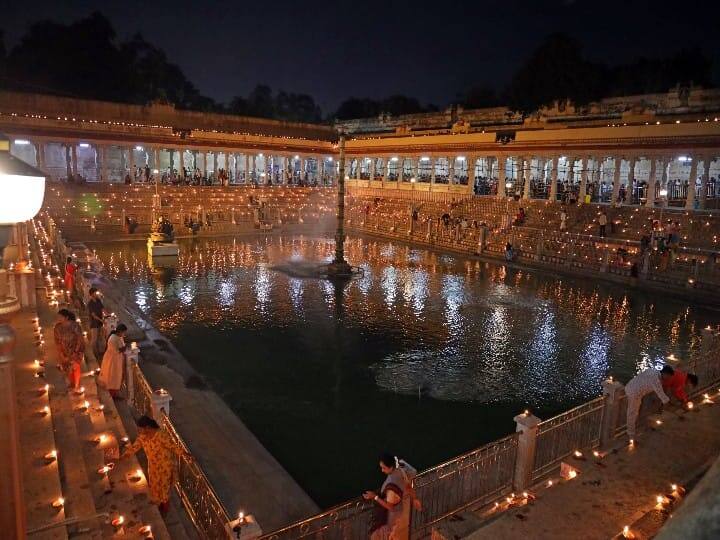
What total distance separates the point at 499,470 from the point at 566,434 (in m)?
1.32

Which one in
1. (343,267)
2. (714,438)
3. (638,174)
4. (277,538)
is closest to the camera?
(277,538)

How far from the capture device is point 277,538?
4.64m

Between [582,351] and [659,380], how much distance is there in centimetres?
472

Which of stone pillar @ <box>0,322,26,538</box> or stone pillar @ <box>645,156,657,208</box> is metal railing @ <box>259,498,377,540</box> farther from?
stone pillar @ <box>645,156,657,208</box>

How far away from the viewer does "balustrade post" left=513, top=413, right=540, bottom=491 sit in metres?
6.44

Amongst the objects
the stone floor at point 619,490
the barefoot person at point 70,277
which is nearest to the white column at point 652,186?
the stone floor at point 619,490

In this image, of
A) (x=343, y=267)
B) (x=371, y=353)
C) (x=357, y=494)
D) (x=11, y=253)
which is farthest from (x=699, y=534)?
(x=343, y=267)

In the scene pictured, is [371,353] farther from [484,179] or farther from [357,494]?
[484,179]

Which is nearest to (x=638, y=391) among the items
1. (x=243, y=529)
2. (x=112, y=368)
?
(x=243, y=529)

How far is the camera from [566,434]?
7.16 metres

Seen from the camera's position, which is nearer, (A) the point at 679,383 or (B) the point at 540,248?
(A) the point at 679,383

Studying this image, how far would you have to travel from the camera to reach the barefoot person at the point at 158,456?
571cm

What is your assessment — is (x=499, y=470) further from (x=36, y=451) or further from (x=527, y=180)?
(x=527, y=180)

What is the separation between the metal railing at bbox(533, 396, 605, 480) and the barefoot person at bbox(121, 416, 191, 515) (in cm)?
422
